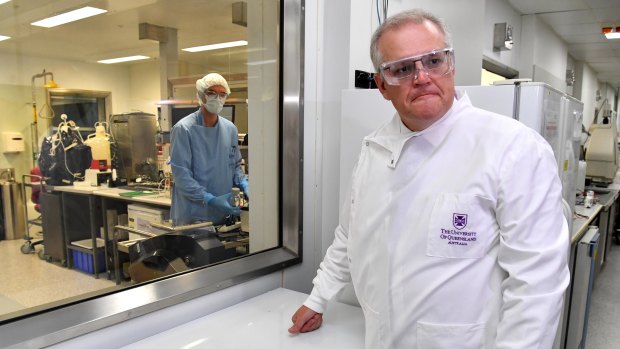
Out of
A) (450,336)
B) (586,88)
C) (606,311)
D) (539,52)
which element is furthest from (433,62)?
(586,88)

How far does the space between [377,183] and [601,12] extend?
4.98 meters

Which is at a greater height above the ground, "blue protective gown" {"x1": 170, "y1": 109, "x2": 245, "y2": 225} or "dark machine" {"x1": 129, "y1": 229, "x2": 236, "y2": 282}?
"blue protective gown" {"x1": 170, "y1": 109, "x2": 245, "y2": 225}

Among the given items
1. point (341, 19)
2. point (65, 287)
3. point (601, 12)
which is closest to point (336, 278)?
point (341, 19)

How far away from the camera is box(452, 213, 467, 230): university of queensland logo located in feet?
3.23

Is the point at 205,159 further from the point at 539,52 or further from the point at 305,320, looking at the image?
the point at 539,52

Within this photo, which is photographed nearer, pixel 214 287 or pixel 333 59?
pixel 214 287

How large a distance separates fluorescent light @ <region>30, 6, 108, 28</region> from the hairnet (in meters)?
1.65

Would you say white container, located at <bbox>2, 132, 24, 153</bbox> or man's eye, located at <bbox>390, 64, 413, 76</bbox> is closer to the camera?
man's eye, located at <bbox>390, 64, 413, 76</bbox>

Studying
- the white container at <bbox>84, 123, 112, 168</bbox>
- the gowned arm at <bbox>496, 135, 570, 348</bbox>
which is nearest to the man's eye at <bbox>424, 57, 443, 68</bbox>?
the gowned arm at <bbox>496, 135, 570, 348</bbox>

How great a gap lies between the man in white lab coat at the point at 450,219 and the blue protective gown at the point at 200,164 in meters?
1.92

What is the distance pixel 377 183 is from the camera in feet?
3.79

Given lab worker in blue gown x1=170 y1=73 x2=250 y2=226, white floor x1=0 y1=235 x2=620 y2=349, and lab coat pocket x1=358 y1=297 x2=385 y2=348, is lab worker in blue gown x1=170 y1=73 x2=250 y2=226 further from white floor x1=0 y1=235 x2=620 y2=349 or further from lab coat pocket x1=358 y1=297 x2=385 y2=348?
lab coat pocket x1=358 y1=297 x2=385 y2=348

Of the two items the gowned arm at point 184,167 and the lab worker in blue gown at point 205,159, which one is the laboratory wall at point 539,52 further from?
the gowned arm at point 184,167

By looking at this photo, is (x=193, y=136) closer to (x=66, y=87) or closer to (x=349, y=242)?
(x=66, y=87)
